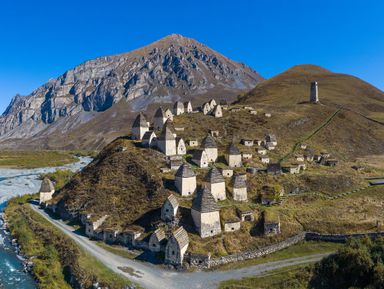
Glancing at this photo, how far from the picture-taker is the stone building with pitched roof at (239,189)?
58.7 meters

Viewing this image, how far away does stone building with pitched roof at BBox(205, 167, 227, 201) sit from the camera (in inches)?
2203

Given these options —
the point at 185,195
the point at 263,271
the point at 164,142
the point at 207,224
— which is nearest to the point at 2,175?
the point at 164,142

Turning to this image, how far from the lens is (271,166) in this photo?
68.1 metres

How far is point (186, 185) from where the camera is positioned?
5741 centimetres

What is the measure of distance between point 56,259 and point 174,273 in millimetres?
16644

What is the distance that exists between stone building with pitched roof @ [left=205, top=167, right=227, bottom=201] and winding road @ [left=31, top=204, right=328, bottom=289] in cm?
1469

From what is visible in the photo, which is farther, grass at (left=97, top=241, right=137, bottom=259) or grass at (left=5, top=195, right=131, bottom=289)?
grass at (left=97, top=241, right=137, bottom=259)

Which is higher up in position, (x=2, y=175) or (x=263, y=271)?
(x=2, y=175)

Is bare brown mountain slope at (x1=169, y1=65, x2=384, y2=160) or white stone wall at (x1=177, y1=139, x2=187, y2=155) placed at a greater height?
bare brown mountain slope at (x1=169, y1=65, x2=384, y2=160)

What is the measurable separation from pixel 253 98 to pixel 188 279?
120 metres

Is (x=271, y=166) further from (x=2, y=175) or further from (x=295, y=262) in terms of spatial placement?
(x=2, y=175)

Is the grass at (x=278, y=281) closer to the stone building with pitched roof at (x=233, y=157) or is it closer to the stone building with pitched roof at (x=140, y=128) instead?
the stone building with pitched roof at (x=233, y=157)

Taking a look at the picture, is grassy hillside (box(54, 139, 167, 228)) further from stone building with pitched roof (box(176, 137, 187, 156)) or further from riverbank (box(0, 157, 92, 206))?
riverbank (box(0, 157, 92, 206))

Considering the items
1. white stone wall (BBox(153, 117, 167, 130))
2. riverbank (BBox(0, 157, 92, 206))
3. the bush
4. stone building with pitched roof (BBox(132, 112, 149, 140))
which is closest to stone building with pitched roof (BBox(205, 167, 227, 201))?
the bush
